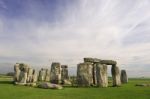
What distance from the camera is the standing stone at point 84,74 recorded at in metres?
25.8

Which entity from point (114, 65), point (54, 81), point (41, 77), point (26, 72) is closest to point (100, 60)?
point (114, 65)

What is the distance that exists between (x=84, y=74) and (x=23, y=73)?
25.3ft

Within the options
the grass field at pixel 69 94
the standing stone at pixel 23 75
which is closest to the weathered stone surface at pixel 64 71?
the standing stone at pixel 23 75

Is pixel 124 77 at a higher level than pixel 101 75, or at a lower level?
lower

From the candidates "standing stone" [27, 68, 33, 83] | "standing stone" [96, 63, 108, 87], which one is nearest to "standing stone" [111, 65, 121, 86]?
"standing stone" [96, 63, 108, 87]

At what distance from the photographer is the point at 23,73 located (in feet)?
93.5

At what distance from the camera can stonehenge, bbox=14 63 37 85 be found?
28372 millimetres

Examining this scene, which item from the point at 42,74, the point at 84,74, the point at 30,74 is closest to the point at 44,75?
the point at 42,74

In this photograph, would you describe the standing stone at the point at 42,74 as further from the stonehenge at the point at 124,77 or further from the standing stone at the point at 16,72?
the stonehenge at the point at 124,77

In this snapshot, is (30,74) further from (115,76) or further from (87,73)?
(115,76)

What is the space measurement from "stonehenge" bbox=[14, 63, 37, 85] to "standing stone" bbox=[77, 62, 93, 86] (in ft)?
22.5

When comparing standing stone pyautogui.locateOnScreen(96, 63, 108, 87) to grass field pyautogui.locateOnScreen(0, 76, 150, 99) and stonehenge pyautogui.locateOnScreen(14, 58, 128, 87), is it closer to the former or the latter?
stonehenge pyautogui.locateOnScreen(14, 58, 128, 87)

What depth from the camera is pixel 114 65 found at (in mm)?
28281

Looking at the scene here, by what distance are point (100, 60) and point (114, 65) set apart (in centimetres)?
181
